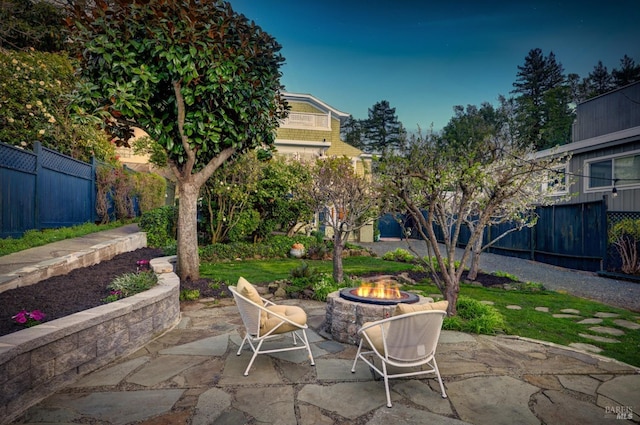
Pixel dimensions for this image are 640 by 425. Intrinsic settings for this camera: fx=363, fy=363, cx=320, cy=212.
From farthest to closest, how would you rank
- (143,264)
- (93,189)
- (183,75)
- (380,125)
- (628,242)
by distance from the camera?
(380,125) → (93,189) → (628,242) → (143,264) → (183,75)

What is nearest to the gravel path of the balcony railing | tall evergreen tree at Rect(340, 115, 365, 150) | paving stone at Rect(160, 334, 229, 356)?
paving stone at Rect(160, 334, 229, 356)

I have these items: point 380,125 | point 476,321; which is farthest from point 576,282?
point 380,125

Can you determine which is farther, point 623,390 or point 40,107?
point 40,107

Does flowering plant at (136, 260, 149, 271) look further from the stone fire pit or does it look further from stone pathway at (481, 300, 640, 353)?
stone pathway at (481, 300, 640, 353)

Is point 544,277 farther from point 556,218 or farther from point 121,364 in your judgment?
point 121,364

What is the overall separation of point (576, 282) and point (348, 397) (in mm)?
8994

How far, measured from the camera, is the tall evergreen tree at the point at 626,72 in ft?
108

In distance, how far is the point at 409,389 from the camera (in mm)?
3393

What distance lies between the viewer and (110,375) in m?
3.56

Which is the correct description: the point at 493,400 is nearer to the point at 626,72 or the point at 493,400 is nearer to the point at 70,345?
the point at 70,345

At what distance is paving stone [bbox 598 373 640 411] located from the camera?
316 centimetres

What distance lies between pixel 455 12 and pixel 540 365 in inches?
536

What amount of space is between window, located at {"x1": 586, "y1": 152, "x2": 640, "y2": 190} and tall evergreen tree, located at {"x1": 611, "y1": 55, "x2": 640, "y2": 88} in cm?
2851

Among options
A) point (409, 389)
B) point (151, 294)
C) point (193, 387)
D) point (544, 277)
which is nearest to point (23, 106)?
point (151, 294)
